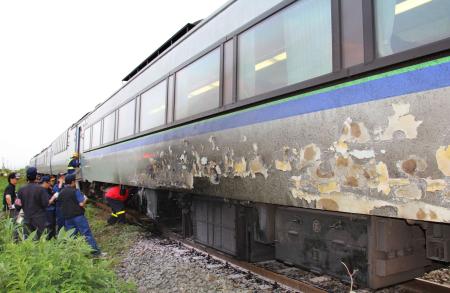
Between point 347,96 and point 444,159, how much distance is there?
→ 846 mm

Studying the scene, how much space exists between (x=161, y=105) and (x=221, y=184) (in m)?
2.59

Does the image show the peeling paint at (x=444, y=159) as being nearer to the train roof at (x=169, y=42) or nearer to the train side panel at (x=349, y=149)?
the train side panel at (x=349, y=149)

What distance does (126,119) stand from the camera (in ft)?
28.9

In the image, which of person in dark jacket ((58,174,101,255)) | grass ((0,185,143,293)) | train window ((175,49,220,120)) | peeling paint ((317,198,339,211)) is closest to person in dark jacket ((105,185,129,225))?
person in dark jacket ((58,174,101,255))

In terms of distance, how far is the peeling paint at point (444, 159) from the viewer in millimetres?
2215

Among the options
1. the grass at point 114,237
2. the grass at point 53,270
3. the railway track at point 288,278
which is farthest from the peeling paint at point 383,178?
the grass at point 114,237

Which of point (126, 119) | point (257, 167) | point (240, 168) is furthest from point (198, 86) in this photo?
point (126, 119)

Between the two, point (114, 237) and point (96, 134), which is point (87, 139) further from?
point (114, 237)

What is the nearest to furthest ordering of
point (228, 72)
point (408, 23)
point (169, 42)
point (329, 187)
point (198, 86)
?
point (408, 23) → point (329, 187) → point (228, 72) → point (198, 86) → point (169, 42)

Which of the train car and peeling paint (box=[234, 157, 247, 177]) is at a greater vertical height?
the train car

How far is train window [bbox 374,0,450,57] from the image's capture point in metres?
2.35

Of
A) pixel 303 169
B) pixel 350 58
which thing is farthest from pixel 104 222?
pixel 350 58

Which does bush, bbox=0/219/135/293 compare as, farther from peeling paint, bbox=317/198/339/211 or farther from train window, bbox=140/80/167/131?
train window, bbox=140/80/167/131

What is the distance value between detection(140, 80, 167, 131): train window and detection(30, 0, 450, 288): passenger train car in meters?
0.57
